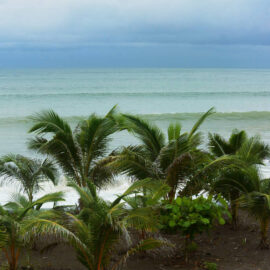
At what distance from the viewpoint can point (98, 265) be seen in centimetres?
671

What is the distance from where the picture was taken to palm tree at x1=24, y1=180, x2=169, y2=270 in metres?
6.16

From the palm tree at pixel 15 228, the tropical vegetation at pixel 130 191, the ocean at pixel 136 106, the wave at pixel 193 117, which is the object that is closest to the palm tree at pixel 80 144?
the tropical vegetation at pixel 130 191

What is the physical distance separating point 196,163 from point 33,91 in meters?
44.7

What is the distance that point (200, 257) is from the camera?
316 inches

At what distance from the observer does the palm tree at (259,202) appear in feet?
25.5

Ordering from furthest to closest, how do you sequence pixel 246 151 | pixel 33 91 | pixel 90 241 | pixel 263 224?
pixel 33 91
pixel 246 151
pixel 263 224
pixel 90 241

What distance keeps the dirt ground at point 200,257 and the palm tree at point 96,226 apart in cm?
103

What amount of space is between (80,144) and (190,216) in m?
3.43

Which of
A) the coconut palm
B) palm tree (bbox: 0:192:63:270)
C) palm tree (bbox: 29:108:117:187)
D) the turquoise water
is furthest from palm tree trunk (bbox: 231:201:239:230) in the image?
the turquoise water

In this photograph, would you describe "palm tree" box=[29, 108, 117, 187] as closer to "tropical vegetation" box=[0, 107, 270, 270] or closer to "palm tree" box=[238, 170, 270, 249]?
"tropical vegetation" box=[0, 107, 270, 270]

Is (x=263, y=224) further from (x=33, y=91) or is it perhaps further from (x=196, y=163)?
(x=33, y=91)

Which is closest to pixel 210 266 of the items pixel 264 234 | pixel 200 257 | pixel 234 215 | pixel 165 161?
pixel 200 257

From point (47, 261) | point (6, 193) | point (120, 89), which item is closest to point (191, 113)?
point (120, 89)

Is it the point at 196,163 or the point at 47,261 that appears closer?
the point at 47,261
